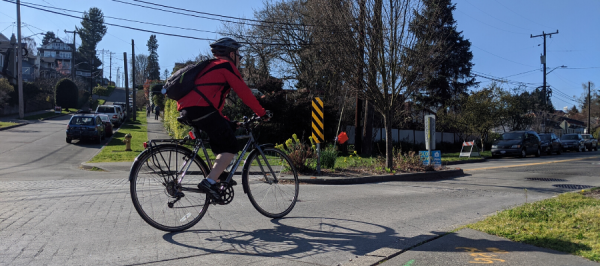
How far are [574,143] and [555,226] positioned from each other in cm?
3804

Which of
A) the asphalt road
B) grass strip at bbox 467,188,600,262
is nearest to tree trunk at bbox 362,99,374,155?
the asphalt road

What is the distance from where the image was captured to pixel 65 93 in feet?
185

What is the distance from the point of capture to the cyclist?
4.43 meters

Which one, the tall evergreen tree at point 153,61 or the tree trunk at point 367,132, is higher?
the tall evergreen tree at point 153,61

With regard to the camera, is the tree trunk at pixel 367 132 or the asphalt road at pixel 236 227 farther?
the tree trunk at pixel 367 132

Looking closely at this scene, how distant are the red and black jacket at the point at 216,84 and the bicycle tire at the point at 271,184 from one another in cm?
87

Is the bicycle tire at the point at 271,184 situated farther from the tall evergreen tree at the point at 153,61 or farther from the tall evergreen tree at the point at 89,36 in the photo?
the tall evergreen tree at the point at 153,61

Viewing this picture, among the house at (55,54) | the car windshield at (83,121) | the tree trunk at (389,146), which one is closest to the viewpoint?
the tree trunk at (389,146)

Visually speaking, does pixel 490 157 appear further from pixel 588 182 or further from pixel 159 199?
pixel 159 199

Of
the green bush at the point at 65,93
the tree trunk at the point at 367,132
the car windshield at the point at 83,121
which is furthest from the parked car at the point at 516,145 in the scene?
the green bush at the point at 65,93

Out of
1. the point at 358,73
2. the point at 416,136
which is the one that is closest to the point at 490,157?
the point at 416,136

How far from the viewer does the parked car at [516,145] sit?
24.7 meters

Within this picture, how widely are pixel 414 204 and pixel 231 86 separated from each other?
12.6ft

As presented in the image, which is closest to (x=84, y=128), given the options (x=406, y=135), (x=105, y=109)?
(x=105, y=109)
